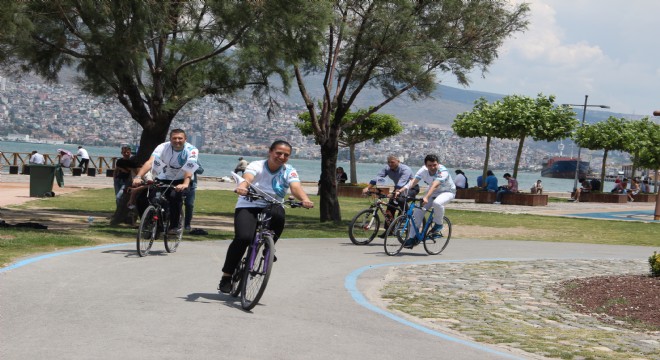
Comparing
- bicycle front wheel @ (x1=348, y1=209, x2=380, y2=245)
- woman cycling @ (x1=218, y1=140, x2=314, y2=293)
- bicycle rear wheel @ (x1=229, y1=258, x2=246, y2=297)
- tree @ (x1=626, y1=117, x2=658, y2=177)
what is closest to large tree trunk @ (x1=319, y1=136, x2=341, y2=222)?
bicycle front wheel @ (x1=348, y1=209, x2=380, y2=245)

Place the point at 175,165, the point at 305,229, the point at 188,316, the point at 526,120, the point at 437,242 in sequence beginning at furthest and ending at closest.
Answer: the point at 526,120
the point at 305,229
the point at 437,242
the point at 175,165
the point at 188,316

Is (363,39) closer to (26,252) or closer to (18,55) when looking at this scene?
(18,55)

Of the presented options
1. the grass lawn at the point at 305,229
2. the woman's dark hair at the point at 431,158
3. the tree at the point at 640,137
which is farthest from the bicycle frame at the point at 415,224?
the tree at the point at 640,137

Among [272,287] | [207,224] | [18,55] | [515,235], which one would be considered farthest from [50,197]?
[272,287]

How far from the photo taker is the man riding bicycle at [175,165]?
44.1 feet

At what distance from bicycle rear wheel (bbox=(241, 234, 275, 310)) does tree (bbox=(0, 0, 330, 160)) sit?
7.92 metres

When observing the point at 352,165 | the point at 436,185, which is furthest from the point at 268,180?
the point at 352,165

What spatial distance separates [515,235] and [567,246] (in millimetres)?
3044

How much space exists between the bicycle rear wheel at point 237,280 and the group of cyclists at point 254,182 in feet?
0.13

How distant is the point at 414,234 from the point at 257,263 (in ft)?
25.9

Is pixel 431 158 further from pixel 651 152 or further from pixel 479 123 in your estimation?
pixel 651 152

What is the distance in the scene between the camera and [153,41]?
61.5 feet

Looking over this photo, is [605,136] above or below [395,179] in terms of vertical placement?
above

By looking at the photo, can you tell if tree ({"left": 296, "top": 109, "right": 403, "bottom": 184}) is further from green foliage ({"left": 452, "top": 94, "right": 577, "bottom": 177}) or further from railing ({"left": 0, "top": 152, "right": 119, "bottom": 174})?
railing ({"left": 0, "top": 152, "right": 119, "bottom": 174})
